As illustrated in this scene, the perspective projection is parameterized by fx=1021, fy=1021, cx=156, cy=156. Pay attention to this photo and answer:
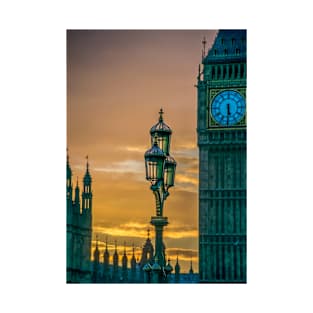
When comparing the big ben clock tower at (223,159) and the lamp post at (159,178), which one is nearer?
the lamp post at (159,178)

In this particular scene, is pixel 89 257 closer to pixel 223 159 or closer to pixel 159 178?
pixel 159 178

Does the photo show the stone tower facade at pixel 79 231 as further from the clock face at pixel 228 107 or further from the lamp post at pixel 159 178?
the clock face at pixel 228 107

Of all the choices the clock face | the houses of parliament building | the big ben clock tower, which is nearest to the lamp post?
the houses of parliament building

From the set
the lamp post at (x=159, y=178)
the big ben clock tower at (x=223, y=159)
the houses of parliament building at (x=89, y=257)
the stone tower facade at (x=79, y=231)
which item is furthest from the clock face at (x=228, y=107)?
the stone tower facade at (x=79, y=231)

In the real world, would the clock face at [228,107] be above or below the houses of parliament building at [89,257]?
above

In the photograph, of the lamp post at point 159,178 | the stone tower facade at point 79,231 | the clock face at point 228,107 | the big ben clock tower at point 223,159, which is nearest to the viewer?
the stone tower facade at point 79,231

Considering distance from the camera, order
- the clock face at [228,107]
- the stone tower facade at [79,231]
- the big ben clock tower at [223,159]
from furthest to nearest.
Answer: the clock face at [228,107] → the big ben clock tower at [223,159] → the stone tower facade at [79,231]

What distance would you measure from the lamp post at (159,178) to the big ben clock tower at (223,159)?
89 cm

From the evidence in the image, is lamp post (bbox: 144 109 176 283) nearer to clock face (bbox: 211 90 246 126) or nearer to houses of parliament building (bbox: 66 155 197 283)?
houses of parliament building (bbox: 66 155 197 283)

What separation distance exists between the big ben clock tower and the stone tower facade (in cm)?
199

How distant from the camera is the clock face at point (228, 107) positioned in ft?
57.1

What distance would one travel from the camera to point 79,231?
16.2 metres
